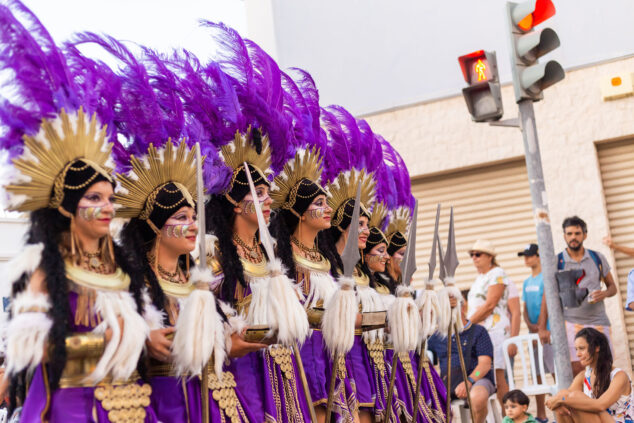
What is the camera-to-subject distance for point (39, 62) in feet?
13.4

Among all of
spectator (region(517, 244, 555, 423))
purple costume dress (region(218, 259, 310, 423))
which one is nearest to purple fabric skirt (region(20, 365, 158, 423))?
purple costume dress (region(218, 259, 310, 423))

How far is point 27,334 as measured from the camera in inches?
147

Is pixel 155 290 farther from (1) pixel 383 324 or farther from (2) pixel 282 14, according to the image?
(2) pixel 282 14

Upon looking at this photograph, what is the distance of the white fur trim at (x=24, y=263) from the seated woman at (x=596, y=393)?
459 centimetres

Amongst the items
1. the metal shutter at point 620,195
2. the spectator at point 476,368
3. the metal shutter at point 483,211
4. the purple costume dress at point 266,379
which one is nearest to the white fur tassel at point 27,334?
the purple costume dress at point 266,379

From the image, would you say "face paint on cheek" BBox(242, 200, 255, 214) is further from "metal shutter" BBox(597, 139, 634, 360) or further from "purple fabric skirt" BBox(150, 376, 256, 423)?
"metal shutter" BBox(597, 139, 634, 360)

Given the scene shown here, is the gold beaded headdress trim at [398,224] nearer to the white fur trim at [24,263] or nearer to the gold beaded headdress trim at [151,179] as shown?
the gold beaded headdress trim at [151,179]

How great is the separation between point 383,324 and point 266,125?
4.81ft

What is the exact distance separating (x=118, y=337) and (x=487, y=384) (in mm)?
4905

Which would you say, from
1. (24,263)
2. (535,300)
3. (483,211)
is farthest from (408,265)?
(483,211)

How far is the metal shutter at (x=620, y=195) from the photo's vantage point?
11.3 meters

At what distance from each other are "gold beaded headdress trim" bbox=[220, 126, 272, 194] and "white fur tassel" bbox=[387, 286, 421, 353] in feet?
3.98

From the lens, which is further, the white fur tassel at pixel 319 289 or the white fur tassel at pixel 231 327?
the white fur tassel at pixel 319 289

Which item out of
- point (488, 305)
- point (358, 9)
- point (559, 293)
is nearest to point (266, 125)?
point (559, 293)
